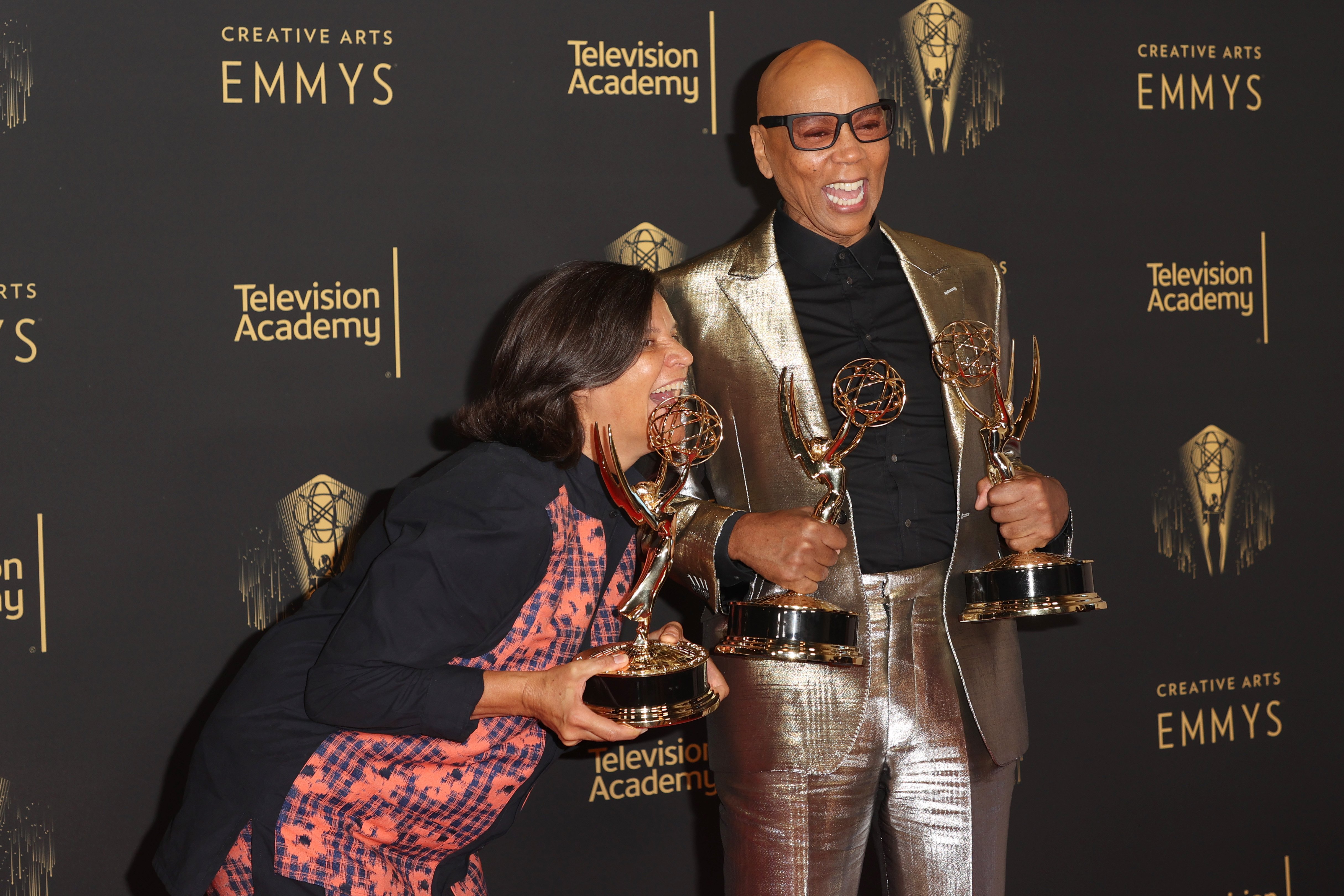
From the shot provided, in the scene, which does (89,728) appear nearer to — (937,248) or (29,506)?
(29,506)

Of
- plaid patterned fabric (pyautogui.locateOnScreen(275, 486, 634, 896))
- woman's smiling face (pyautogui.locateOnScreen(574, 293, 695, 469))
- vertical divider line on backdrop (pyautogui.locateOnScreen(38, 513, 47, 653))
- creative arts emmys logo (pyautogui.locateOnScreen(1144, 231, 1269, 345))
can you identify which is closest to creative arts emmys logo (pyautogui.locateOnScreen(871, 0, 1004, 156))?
creative arts emmys logo (pyautogui.locateOnScreen(1144, 231, 1269, 345))

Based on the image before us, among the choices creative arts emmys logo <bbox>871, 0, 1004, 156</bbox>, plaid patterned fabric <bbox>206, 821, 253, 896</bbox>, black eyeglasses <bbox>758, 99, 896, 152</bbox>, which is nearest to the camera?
plaid patterned fabric <bbox>206, 821, 253, 896</bbox>

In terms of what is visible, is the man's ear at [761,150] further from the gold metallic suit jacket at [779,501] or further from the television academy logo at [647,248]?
the television academy logo at [647,248]

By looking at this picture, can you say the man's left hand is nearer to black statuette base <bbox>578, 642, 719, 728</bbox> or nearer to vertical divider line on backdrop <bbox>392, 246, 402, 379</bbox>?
black statuette base <bbox>578, 642, 719, 728</bbox>

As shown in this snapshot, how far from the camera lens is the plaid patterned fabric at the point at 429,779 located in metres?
1.46

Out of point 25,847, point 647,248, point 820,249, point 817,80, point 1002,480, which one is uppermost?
point 817,80

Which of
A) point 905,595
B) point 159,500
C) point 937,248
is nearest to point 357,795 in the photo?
point 905,595

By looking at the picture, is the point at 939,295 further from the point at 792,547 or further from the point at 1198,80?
the point at 1198,80

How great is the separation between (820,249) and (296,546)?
126 centimetres

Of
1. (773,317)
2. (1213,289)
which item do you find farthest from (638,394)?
(1213,289)

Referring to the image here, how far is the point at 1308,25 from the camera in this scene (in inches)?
122

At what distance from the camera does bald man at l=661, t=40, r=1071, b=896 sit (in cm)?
182

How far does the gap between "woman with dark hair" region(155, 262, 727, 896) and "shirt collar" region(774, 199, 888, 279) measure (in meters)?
0.44

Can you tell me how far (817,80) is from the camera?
6.37 ft
